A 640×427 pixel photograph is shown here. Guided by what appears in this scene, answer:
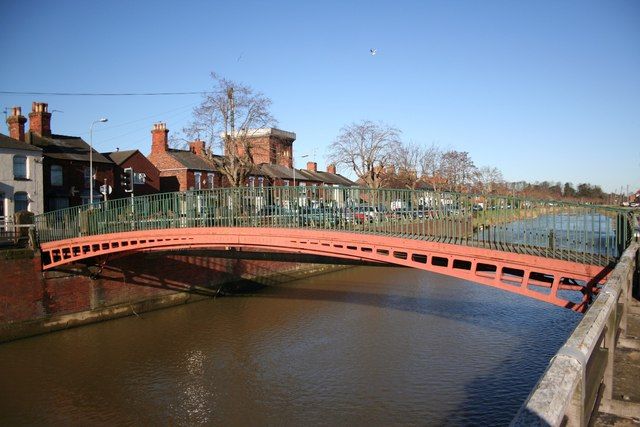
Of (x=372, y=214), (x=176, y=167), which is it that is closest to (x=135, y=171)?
(x=176, y=167)

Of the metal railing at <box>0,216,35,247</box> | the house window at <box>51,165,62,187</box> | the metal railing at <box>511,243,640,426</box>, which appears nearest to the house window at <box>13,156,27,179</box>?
the house window at <box>51,165,62,187</box>

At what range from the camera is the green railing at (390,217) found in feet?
28.1

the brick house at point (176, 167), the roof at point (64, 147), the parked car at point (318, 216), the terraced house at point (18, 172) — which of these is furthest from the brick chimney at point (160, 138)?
the parked car at point (318, 216)

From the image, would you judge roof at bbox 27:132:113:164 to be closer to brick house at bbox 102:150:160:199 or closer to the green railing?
brick house at bbox 102:150:160:199

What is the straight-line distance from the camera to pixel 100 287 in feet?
59.3

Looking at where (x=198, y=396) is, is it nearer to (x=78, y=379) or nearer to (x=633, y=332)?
(x=78, y=379)

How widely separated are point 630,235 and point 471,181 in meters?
44.2

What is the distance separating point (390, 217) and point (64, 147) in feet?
90.2

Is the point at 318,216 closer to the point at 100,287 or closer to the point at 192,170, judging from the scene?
the point at 100,287

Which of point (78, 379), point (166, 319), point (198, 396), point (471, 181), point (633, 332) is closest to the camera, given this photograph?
point (633, 332)

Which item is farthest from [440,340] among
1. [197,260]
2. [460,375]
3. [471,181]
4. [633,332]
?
[471,181]

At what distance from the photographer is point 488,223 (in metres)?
9.59

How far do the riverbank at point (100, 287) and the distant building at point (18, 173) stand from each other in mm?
11691

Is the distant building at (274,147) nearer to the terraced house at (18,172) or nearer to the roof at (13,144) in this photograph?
the terraced house at (18,172)
